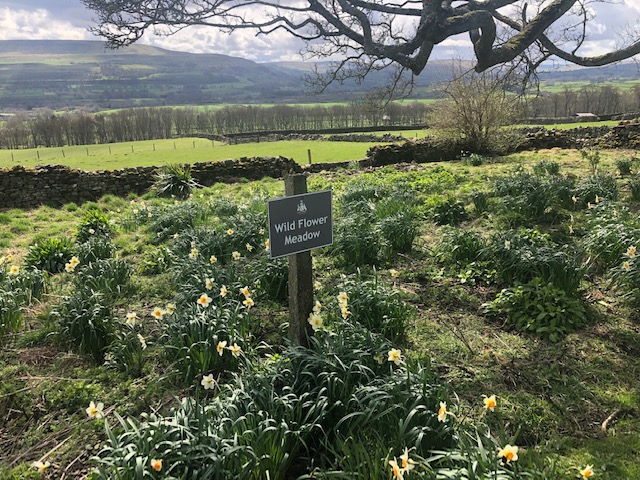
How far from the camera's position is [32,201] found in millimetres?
11844

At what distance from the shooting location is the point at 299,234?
9.74 feet

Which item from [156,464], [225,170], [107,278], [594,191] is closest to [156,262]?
[107,278]

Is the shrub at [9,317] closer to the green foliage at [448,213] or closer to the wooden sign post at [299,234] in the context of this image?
the wooden sign post at [299,234]

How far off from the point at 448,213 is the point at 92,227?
577cm

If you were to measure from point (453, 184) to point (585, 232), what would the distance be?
4510 mm

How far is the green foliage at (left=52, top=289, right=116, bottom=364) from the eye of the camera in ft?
11.9

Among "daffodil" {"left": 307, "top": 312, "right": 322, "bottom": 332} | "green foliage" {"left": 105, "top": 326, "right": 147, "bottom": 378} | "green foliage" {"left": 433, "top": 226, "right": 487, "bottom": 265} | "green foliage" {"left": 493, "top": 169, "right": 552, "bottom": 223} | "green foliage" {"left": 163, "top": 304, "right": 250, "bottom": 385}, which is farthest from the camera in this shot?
"green foliage" {"left": 493, "top": 169, "right": 552, "bottom": 223}

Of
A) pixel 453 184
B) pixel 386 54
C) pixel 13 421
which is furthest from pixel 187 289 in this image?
pixel 453 184

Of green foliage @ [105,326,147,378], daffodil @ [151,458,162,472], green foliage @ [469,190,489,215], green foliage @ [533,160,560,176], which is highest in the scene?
green foliage @ [533,160,560,176]

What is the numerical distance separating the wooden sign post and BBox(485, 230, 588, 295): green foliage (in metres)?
2.16

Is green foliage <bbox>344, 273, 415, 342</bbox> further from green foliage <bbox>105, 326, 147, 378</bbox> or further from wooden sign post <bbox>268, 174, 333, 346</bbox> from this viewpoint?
green foliage <bbox>105, 326, 147, 378</bbox>

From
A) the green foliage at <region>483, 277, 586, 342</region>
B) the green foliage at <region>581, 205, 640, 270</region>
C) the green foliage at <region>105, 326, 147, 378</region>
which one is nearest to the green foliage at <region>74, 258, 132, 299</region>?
the green foliage at <region>105, 326, 147, 378</region>

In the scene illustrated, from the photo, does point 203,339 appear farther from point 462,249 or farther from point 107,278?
point 462,249

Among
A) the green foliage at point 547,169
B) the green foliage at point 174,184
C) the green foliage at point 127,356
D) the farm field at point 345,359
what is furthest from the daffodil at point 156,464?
the green foliage at point 174,184
